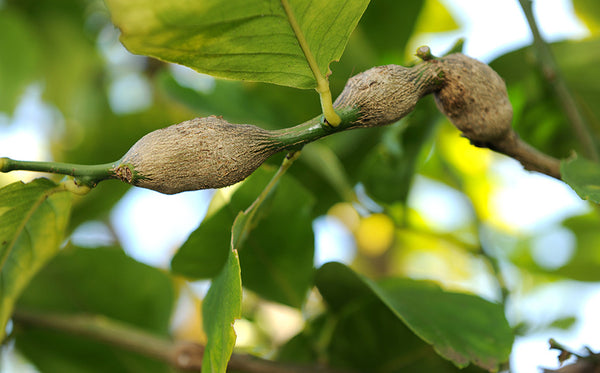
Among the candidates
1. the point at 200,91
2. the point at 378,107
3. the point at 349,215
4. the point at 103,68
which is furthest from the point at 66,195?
the point at 103,68

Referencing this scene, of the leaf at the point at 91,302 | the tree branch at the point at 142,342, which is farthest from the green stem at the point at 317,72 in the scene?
the leaf at the point at 91,302

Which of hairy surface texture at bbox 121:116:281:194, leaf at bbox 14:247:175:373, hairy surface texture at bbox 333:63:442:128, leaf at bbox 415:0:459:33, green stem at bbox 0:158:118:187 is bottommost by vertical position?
leaf at bbox 14:247:175:373

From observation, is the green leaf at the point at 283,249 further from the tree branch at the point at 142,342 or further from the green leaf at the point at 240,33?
the green leaf at the point at 240,33

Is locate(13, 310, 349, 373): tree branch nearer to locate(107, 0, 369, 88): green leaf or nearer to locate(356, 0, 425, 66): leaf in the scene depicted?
locate(107, 0, 369, 88): green leaf

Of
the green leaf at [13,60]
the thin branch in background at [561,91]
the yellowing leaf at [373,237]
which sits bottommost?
the yellowing leaf at [373,237]

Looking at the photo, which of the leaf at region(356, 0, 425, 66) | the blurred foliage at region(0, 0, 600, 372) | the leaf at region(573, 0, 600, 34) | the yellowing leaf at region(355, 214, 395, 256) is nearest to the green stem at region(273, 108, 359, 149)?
the blurred foliage at region(0, 0, 600, 372)

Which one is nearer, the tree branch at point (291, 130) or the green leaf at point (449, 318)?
the tree branch at point (291, 130)

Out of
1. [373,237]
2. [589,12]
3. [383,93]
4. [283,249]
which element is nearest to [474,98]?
[383,93]
